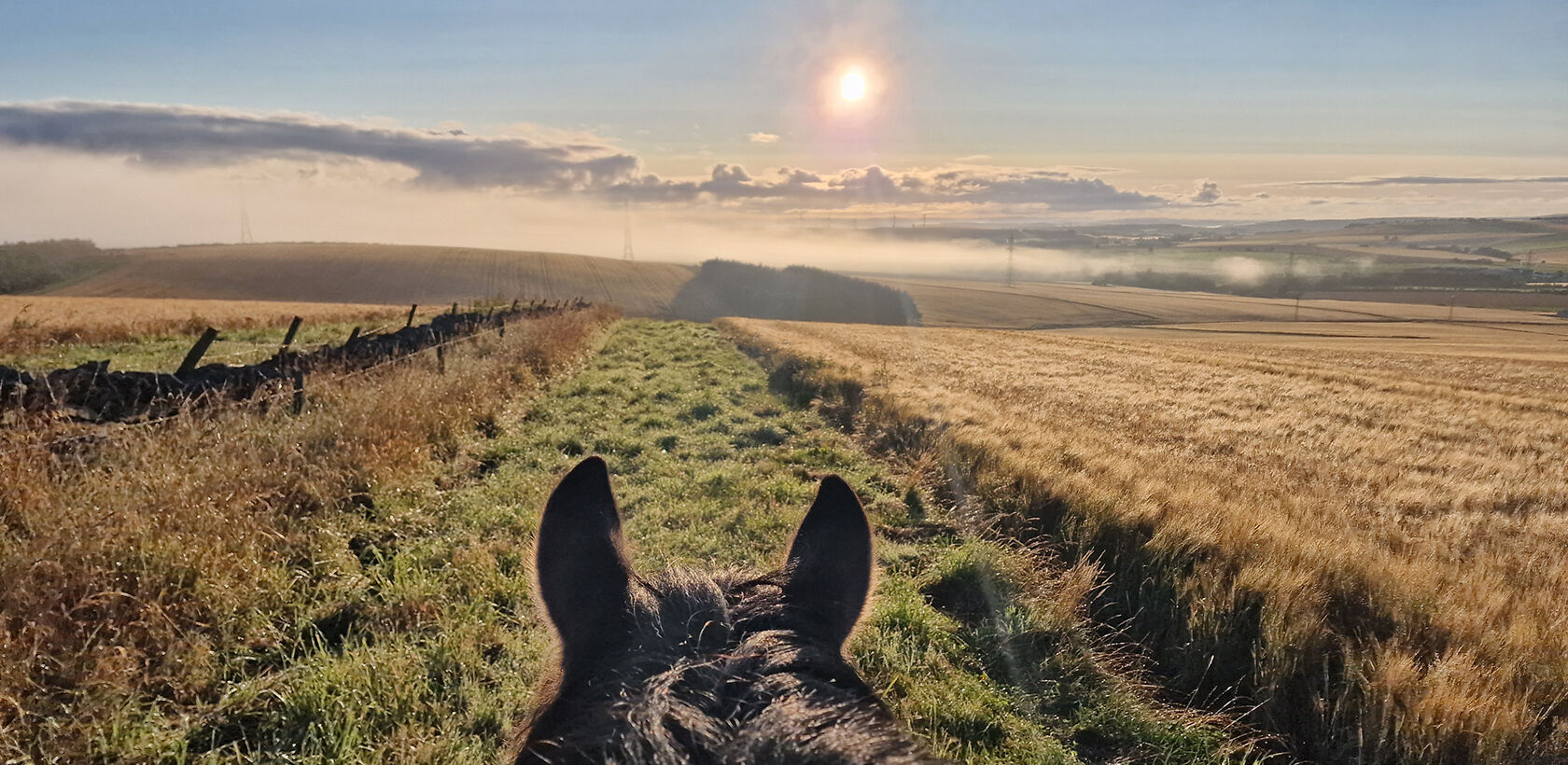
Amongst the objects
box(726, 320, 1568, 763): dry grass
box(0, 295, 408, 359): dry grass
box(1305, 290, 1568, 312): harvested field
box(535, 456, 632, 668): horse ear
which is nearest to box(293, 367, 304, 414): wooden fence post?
box(726, 320, 1568, 763): dry grass

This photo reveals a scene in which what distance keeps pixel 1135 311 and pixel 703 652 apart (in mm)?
82408

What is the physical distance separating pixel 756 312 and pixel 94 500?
8030 cm

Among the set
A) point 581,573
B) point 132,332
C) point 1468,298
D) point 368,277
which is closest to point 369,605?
point 581,573

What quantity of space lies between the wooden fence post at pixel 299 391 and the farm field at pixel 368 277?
59.3 m

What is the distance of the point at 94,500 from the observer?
15.2 ft

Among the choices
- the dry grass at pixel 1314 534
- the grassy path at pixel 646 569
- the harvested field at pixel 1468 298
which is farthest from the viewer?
the harvested field at pixel 1468 298

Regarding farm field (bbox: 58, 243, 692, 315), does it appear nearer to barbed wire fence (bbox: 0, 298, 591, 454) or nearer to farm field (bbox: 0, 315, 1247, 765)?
barbed wire fence (bbox: 0, 298, 591, 454)

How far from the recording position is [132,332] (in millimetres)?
22047

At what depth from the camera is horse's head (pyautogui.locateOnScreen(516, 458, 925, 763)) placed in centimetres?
116

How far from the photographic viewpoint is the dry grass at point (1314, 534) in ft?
12.5

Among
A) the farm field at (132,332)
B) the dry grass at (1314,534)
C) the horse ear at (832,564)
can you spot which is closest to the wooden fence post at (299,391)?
the farm field at (132,332)

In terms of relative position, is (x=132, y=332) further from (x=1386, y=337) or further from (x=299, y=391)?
(x=1386, y=337)

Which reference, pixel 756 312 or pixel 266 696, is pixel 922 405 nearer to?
pixel 266 696

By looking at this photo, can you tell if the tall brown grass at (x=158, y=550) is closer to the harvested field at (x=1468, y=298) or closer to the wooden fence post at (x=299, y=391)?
the wooden fence post at (x=299, y=391)
